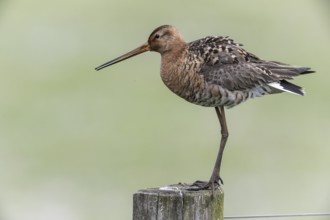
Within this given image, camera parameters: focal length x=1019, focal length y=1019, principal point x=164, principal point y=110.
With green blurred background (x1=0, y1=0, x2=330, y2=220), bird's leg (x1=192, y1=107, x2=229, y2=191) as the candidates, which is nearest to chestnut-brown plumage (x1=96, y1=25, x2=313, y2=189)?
bird's leg (x1=192, y1=107, x2=229, y2=191)

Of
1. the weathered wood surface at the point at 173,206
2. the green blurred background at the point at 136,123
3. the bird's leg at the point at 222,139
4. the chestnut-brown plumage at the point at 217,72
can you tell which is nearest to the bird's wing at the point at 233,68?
the chestnut-brown plumage at the point at 217,72

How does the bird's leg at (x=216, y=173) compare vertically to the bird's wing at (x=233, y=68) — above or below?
below

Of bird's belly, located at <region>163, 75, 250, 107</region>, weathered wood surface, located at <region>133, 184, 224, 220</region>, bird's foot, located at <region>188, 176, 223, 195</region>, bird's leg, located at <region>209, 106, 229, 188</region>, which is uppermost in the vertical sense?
bird's belly, located at <region>163, 75, 250, 107</region>

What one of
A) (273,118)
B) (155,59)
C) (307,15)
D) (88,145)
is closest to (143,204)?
(88,145)

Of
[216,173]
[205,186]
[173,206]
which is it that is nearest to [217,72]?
[216,173]

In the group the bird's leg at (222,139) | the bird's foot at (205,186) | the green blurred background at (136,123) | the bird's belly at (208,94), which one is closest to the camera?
the bird's foot at (205,186)

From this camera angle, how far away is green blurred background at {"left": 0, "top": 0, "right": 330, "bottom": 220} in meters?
14.9

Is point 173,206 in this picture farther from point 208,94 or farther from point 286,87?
point 286,87

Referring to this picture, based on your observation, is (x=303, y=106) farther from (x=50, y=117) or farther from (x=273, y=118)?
(x=50, y=117)

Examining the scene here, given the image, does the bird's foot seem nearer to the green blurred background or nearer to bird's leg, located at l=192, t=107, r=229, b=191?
bird's leg, located at l=192, t=107, r=229, b=191

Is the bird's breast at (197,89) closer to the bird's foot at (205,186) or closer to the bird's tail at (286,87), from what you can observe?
the bird's tail at (286,87)

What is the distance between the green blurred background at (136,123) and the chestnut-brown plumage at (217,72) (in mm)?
4620

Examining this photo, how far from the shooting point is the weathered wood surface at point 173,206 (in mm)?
7113

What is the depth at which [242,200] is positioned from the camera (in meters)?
14.5
